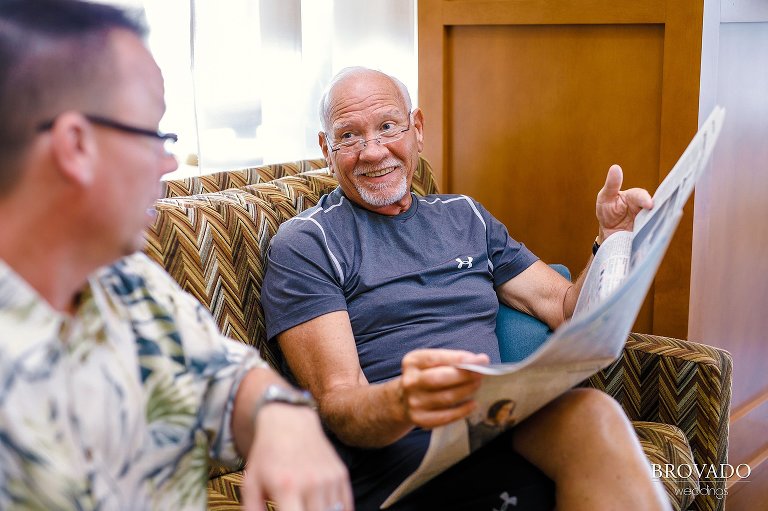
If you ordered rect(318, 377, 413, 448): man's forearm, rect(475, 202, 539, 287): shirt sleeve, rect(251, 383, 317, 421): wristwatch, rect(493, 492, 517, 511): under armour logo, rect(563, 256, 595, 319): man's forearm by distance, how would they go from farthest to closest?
rect(475, 202, 539, 287): shirt sleeve → rect(563, 256, 595, 319): man's forearm → rect(493, 492, 517, 511): under armour logo → rect(318, 377, 413, 448): man's forearm → rect(251, 383, 317, 421): wristwatch

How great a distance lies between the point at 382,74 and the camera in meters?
1.97

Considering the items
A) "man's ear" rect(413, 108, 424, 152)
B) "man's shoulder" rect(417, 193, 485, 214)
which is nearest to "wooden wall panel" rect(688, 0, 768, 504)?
"man's shoulder" rect(417, 193, 485, 214)

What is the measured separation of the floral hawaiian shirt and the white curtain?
1477 millimetres

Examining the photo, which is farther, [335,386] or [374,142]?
[374,142]

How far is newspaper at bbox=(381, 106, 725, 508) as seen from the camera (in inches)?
40.3

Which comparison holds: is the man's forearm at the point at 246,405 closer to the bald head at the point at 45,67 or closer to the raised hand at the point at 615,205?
the bald head at the point at 45,67

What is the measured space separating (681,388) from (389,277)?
688 millimetres

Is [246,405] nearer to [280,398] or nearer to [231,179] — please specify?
[280,398]

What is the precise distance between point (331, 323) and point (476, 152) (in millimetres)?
1094

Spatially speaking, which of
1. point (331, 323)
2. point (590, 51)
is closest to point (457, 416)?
point (331, 323)

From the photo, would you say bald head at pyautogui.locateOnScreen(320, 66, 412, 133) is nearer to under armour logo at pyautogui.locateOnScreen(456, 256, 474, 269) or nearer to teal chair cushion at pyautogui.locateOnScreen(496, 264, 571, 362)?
under armour logo at pyautogui.locateOnScreen(456, 256, 474, 269)

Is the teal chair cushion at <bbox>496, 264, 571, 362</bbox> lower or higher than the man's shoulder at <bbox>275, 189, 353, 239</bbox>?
lower

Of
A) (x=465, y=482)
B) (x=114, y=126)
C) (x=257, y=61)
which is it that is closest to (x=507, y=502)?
(x=465, y=482)

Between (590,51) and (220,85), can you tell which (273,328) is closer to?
(220,85)
